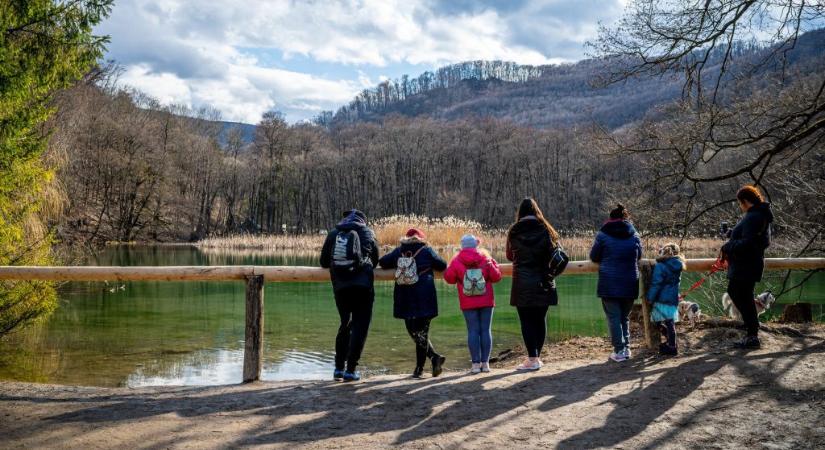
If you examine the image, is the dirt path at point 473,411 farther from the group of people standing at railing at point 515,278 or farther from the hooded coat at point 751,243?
the hooded coat at point 751,243

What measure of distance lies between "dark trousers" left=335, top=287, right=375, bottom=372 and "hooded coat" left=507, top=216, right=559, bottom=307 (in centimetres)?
140

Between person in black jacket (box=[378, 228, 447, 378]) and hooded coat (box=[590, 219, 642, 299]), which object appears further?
hooded coat (box=[590, 219, 642, 299])

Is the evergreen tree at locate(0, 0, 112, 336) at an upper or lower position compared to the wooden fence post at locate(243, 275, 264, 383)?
upper

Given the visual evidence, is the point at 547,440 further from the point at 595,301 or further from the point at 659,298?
the point at 595,301

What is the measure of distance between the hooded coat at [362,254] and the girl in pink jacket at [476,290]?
0.76 metres

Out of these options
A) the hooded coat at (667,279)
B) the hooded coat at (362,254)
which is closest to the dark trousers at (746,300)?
the hooded coat at (667,279)

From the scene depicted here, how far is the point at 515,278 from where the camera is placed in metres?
6.11

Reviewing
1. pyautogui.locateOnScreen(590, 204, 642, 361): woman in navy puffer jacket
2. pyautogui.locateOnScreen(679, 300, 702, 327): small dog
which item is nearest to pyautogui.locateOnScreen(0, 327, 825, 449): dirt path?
pyautogui.locateOnScreen(590, 204, 642, 361): woman in navy puffer jacket

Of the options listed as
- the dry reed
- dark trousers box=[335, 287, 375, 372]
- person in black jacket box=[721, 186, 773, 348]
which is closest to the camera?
dark trousers box=[335, 287, 375, 372]

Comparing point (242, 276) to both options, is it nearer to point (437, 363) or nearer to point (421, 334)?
point (421, 334)

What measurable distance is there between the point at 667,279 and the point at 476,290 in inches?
82.4

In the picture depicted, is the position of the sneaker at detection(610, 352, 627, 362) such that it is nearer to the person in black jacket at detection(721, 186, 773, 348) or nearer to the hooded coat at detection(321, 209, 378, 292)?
the person in black jacket at detection(721, 186, 773, 348)

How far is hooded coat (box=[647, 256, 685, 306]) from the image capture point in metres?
6.46

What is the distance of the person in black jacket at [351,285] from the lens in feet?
18.7
